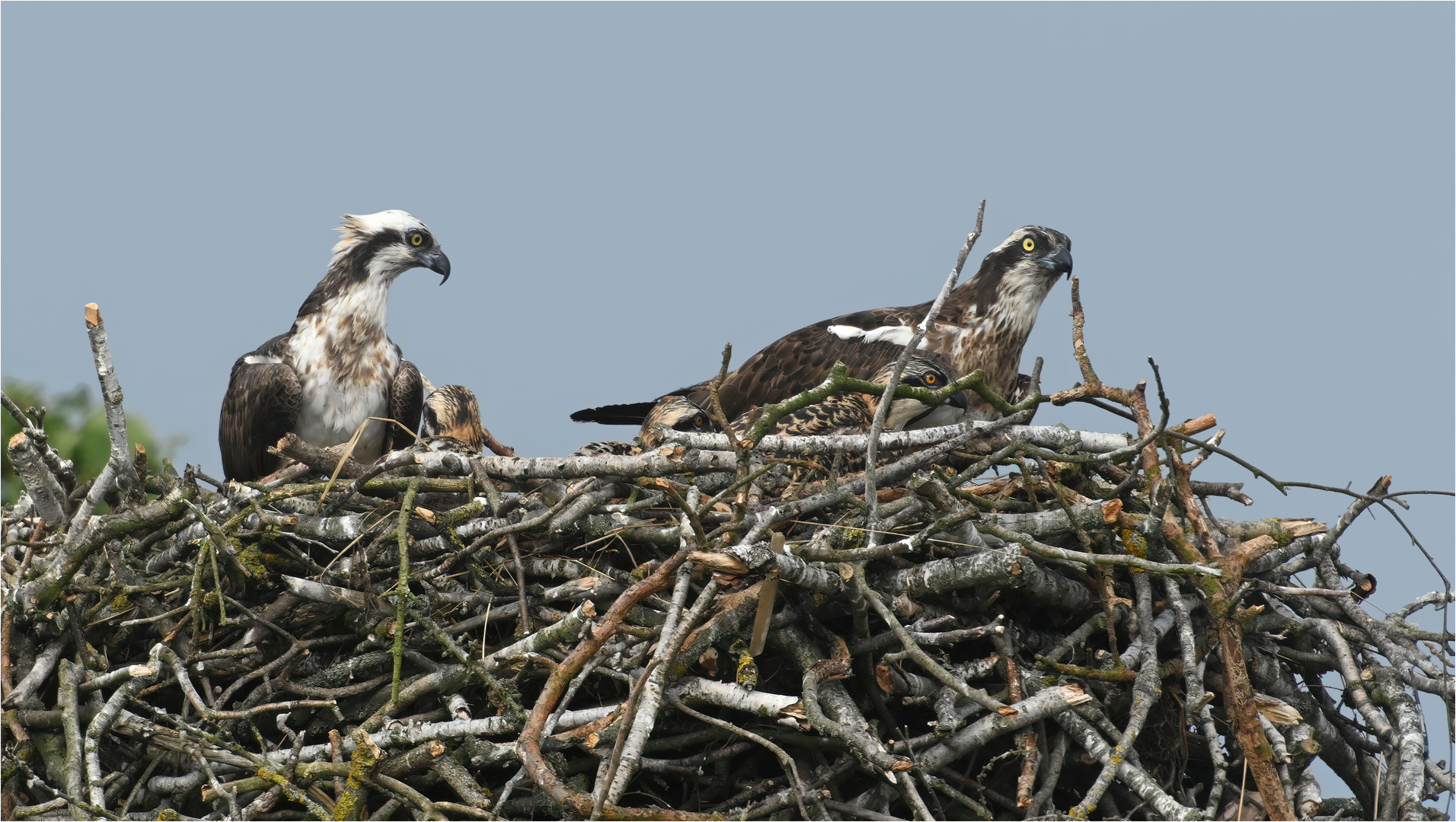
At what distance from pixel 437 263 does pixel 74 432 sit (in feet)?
8.93

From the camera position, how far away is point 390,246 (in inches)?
274

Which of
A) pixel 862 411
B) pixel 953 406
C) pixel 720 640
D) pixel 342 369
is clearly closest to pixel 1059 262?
pixel 953 406

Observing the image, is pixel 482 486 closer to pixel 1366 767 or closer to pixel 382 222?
pixel 382 222

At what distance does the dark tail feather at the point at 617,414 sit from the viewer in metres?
7.02

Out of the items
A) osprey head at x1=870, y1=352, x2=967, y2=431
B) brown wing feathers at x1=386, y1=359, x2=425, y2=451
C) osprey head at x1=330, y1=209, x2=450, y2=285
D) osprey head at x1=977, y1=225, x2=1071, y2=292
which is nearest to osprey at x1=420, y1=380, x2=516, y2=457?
brown wing feathers at x1=386, y1=359, x2=425, y2=451

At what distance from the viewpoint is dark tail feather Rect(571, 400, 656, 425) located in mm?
7020

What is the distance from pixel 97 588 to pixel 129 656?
408 millimetres

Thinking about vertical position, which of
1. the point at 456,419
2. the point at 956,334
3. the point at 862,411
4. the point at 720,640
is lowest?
the point at 720,640

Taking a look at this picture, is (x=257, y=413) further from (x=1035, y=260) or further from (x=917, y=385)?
(x=1035, y=260)

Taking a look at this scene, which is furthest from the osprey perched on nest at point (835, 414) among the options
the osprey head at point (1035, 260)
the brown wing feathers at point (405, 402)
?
the brown wing feathers at point (405, 402)

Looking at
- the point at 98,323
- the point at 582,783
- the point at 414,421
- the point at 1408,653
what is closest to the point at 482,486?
the point at 582,783

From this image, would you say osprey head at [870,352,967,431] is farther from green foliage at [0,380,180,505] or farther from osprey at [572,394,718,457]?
green foliage at [0,380,180,505]

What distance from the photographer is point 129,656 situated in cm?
505

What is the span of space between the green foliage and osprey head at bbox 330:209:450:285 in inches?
75.0
